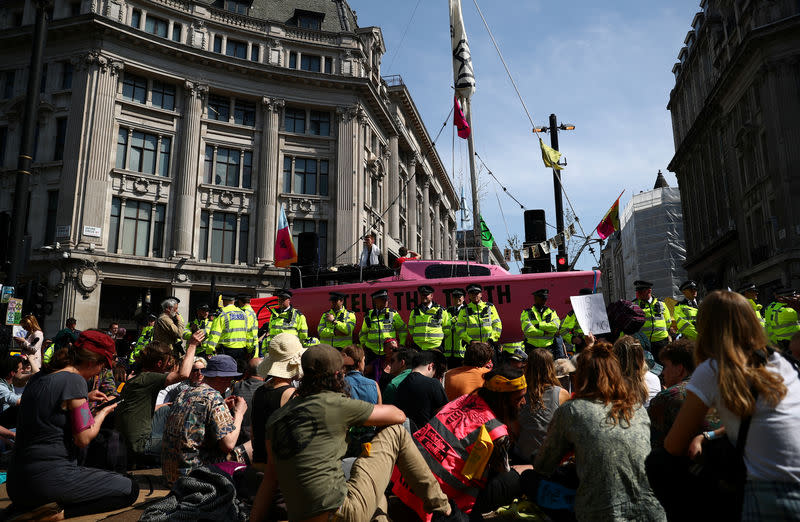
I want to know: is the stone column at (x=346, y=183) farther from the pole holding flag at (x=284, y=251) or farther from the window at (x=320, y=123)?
the pole holding flag at (x=284, y=251)

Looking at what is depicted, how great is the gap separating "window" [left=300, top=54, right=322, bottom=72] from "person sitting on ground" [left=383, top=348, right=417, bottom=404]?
31262mm

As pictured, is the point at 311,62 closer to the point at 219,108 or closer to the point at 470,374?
the point at 219,108

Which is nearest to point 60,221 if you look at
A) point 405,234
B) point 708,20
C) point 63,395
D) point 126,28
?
point 126,28

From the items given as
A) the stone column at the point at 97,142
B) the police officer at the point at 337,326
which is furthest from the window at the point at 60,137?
the police officer at the point at 337,326

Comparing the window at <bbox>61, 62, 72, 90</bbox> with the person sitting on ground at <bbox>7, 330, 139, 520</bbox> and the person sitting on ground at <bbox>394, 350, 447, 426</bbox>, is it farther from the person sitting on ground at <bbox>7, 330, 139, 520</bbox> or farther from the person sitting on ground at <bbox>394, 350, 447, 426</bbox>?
the person sitting on ground at <bbox>394, 350, 447, 426</bbox>

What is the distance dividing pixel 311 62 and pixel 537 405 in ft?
110

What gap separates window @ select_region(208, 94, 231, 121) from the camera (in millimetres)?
32000

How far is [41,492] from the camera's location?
14.3 feet

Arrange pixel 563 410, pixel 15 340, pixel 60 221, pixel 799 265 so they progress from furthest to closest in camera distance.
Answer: pixel 60 221 < pixel 799 265 < pixel 15 340 < pixel 563 410

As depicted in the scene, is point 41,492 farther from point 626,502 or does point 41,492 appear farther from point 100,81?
point 100,81

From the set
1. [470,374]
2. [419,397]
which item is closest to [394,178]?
[470,374]

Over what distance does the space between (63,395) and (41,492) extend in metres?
0.83

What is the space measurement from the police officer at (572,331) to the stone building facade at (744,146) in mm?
21414

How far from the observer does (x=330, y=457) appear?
11.4 feet
